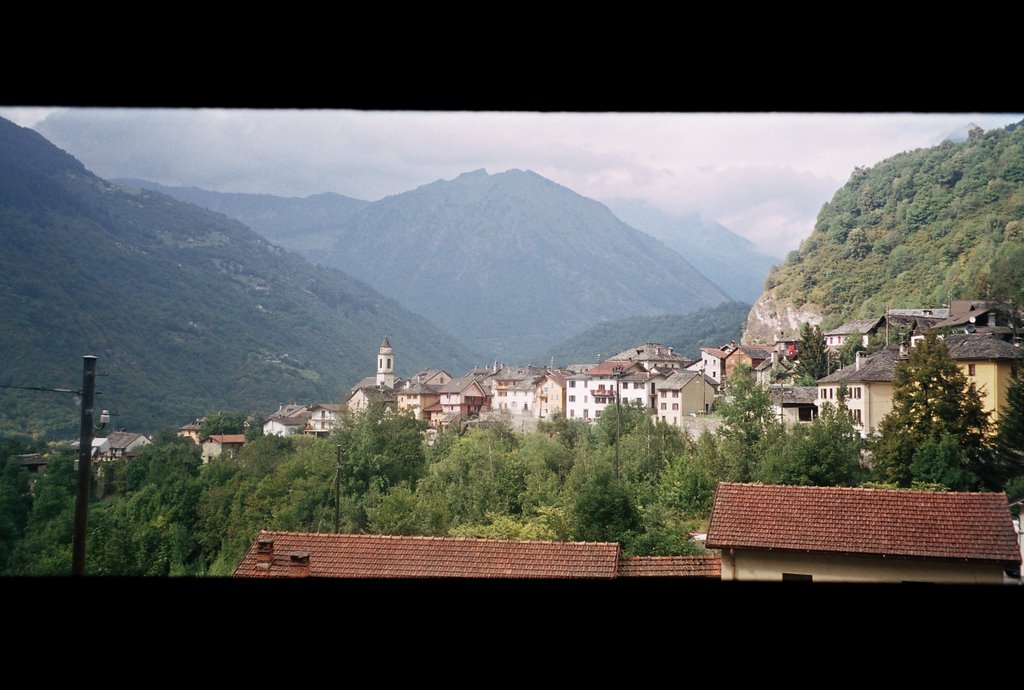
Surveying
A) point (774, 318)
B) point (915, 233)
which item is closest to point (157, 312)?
point (774, 318)

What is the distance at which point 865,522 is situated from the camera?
34.6 ft

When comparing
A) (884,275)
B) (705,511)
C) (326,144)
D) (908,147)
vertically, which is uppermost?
(326,144)

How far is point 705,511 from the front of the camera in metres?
24.8

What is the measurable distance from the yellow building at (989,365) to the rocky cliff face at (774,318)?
73.7 feet

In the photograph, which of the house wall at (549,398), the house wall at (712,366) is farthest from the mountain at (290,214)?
the house wall at (712,366)

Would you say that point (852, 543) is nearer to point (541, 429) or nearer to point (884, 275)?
point (541, 429)

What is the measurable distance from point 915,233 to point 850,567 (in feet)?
158

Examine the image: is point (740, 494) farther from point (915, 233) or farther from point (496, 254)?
point (496, 254)

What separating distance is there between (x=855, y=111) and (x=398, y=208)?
17486cm

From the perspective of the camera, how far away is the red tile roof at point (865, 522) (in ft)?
32.5

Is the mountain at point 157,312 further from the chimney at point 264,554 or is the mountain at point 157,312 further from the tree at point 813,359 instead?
the tree at point 813,359

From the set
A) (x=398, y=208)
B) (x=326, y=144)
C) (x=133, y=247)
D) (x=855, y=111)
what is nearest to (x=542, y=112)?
(x=855, y=111)

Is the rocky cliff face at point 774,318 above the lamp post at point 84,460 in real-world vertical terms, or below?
above

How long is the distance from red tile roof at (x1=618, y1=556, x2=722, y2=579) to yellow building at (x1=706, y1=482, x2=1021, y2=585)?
128cm
